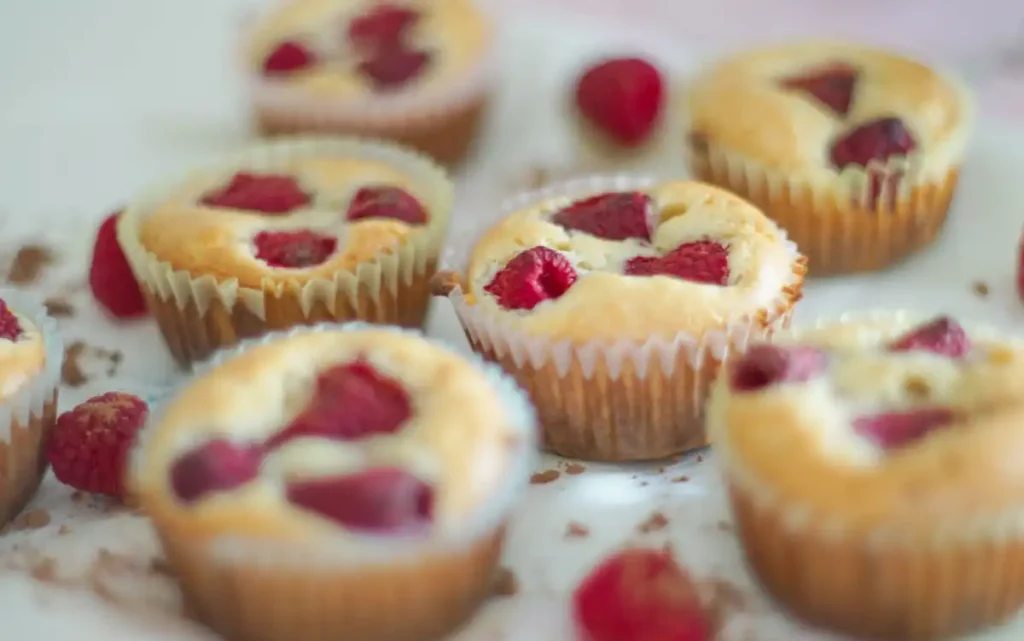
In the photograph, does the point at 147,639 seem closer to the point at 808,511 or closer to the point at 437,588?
the point at 437,588

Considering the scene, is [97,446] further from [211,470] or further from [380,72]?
[380,72]

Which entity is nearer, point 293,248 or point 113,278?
point 293,248

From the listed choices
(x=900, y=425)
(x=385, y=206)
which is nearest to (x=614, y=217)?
(x=385, y=206)

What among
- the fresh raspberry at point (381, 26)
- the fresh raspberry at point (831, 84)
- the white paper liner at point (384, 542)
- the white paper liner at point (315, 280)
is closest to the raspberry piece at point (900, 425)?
the white paper liner at point (384, 542)

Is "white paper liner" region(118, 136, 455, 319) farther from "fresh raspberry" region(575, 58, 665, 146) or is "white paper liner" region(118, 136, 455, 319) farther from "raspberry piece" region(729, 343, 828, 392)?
"raspberry piece" region(729, 343, 828, 392)

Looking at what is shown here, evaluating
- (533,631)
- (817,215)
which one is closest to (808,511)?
(533,631)

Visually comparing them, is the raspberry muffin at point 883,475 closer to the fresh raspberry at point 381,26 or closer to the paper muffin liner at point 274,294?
the paper muffin liner at point 274,294
